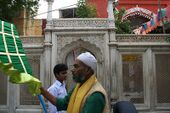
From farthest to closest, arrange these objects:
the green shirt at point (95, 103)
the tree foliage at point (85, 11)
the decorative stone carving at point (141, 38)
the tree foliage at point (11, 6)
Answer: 1. the tree foliage at point (85, 11)
2. the tree foliage at point (11, 6)
3. the decorative stone carving at point (141, 38)
4. the green shirt at point (95, 103)

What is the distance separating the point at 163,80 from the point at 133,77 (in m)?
0.87

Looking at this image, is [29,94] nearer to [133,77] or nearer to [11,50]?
[133,77]

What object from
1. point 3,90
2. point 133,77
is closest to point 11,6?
point 3,90

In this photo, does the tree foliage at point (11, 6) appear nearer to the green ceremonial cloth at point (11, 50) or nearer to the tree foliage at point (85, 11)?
the tree foliage at point (85, 11)

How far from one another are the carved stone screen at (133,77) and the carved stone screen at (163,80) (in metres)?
0.49

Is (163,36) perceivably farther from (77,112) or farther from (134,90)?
(77,112)

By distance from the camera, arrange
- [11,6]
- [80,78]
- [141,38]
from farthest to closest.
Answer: [11,6], [141,38], [80,78]

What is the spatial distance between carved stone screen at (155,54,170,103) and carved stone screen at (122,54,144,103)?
0.49m

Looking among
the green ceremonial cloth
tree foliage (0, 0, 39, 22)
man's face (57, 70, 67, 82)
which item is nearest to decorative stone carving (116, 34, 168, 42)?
tree foliage (0, 0, 39, 22)

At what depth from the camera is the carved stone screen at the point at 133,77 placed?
32.5ft

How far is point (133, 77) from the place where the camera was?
9.99m

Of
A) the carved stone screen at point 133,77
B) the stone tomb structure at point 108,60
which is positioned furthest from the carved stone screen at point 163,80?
the carved stone screen at point 133,77

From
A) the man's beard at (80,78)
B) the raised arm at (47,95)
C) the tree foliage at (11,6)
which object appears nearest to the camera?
the man's beard at (80,78)

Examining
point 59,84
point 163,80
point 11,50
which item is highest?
point 11,50
